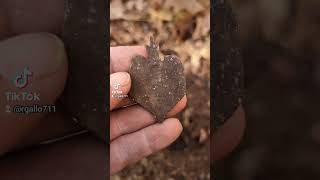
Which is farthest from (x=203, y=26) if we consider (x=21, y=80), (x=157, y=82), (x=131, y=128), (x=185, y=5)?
(x=21, y=80)

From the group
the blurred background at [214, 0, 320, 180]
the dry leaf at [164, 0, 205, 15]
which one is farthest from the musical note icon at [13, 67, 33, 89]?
the blurred background at [214, 0, 320, 180]

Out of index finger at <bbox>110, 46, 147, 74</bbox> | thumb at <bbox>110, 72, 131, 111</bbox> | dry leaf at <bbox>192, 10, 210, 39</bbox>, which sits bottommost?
thumb at <bbox>110, 72, 131, 111</bbox>

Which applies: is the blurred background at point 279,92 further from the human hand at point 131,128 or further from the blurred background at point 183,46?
the human hand at point 131,128

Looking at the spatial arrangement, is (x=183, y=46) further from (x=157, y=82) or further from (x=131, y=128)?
(x=131, y=128)

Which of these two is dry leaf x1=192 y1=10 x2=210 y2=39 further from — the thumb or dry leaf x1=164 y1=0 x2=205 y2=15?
the thumb

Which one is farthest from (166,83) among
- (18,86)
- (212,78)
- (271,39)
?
(18,86)

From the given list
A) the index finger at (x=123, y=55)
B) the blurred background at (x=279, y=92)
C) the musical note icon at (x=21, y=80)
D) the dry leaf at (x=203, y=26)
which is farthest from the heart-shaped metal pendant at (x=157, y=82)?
the musical note icon at (x=21, y=80)

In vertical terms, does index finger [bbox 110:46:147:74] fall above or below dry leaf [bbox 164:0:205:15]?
below
